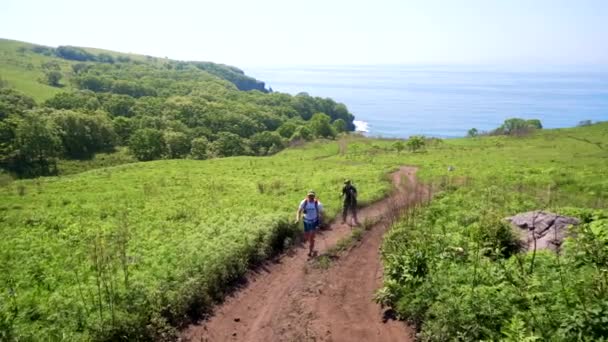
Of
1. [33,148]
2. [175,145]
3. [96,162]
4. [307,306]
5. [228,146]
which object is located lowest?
[96,162]

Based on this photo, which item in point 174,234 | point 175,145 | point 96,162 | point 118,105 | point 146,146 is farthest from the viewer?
point 118,105

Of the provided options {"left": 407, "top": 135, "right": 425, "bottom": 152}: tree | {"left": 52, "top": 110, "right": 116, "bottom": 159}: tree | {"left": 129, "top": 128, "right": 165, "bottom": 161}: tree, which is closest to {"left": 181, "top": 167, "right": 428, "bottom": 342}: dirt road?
{"left": 407, "top": 135, "right": 425, "bottom": 152}: tree

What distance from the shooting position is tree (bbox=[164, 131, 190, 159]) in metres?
94.2

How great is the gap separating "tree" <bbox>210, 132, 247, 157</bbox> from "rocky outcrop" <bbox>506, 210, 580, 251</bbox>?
306ft

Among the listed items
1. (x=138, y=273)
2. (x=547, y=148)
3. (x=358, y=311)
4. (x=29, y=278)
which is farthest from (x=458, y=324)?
(x=547, y=148)

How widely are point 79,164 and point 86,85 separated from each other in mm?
106550

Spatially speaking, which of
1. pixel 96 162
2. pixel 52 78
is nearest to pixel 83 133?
pixel 96 162

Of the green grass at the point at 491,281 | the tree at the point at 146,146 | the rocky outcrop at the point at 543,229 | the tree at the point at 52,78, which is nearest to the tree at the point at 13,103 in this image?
the tree at the point at 146,146

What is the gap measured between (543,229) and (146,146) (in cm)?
8675

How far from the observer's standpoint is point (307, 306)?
1100 cm

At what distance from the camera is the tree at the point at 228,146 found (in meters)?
104

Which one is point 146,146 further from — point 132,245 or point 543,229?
point 543,229

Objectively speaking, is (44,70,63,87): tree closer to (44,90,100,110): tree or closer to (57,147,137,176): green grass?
(44,90,100,110): tree

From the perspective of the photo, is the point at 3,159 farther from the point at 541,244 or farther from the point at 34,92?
the point at 541,244
